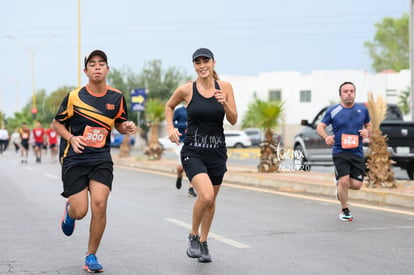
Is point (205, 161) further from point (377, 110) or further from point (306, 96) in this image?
point (306, 96)

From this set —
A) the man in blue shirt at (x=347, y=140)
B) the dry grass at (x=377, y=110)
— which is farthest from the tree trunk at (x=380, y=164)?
the man in blue shirt at (x=347, y=140)

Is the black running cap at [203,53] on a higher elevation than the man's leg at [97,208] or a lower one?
higher

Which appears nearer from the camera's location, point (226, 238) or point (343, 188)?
point (226, 238)

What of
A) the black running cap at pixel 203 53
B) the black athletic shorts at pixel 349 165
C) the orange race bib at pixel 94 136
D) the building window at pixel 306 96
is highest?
the building window at pixel 306 96

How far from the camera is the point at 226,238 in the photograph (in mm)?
7719

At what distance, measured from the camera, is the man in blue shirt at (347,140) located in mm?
9109

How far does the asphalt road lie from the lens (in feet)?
20.3

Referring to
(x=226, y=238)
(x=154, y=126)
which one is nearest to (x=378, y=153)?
(x=226, y=238)

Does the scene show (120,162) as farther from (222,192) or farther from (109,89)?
(109,89)

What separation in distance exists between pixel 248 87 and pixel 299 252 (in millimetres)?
65204

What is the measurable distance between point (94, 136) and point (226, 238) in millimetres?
2403

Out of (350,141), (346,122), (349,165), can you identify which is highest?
(346,122)

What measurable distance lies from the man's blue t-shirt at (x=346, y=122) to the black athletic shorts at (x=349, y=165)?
6 centimetres

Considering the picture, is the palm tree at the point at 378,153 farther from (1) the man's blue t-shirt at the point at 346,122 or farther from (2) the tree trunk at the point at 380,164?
(1) the man's blue t-shirt at the point at 346,122
